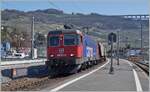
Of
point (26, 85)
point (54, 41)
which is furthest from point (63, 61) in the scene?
point (26, 85)

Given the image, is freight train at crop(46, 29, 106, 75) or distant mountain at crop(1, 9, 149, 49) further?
distant mountain at crop(1, 9, 149, 49)

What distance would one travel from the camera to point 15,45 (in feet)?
391

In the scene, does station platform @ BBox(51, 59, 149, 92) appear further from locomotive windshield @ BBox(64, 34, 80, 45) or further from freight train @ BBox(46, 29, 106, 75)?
locomotive windshield @ BBox(64, 34, 80, 45)

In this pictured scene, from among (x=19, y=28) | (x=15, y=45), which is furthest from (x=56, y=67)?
(x=15, y=45)

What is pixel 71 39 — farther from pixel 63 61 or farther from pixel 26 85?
pixel 26 85

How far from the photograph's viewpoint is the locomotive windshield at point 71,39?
33.4 metres

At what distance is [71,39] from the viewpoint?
110 ft

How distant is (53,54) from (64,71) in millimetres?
1500

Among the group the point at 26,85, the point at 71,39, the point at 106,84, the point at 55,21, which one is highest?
the point at 55,21

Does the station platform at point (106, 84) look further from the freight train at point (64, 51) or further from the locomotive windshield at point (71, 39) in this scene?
the locomotive windshield at point (71, 39)

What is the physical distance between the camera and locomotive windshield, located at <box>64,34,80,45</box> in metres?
33.4

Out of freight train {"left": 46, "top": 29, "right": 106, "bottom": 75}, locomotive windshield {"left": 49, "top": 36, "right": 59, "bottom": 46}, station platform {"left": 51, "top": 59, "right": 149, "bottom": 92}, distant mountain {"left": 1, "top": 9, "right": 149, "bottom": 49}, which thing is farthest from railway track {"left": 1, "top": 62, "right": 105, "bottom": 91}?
distant mountain {"left": 1, "top": 9, "right": 149, "bottom": 49}

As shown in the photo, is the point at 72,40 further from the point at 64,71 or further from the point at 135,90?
the point at 135,90

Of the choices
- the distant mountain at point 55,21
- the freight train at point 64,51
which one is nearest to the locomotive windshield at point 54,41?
the freight train at point 64,51
